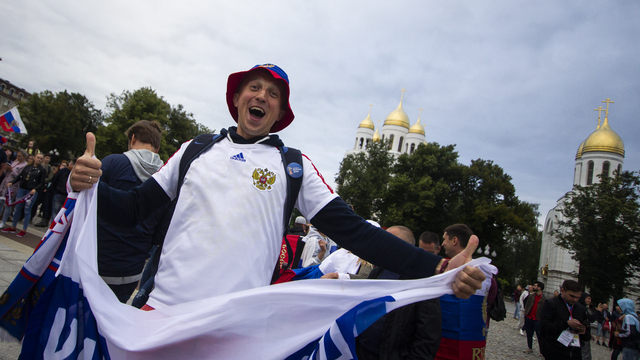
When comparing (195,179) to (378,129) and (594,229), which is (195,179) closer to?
(594,229)

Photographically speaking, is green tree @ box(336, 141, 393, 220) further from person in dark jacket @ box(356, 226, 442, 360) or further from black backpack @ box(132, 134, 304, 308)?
black backpack @ box(132, 134, 304, 308)

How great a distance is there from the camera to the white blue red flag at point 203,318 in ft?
4.94

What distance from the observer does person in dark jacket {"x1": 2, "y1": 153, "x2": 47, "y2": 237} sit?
896 centimetres

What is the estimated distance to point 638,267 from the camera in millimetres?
24109

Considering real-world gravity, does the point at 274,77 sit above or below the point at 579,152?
below

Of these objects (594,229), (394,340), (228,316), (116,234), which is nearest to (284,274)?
(394,340)

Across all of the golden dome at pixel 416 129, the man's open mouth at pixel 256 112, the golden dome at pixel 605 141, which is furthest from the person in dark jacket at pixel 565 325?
the golden dome at pixel 416 129

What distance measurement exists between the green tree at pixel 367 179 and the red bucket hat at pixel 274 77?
34.9 metres

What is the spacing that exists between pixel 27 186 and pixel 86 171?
9396mm

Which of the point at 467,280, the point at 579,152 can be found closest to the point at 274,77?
the point at 467,280

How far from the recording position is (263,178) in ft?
5.96

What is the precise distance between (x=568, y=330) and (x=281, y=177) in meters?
5.77

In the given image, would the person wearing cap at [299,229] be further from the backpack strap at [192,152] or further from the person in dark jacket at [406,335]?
the backpack strap at [192,152]

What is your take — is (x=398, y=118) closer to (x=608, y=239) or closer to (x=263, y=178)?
(x=608, y=239)
